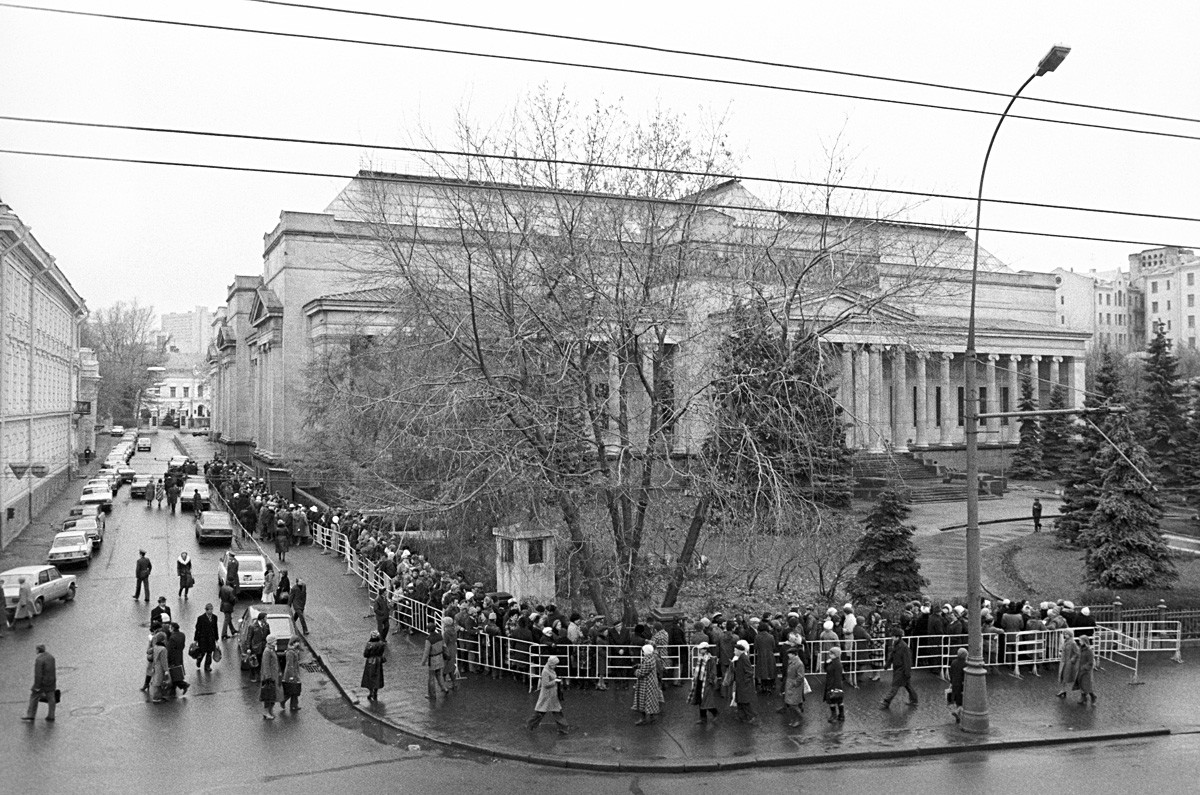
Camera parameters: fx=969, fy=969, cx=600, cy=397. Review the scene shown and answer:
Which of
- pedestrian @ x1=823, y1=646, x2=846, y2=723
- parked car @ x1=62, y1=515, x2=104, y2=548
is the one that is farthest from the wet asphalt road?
parked car @ x1=62, y1=515, x2=104, y2=548

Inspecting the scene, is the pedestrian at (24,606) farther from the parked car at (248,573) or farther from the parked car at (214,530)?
the parked car at (214,530)

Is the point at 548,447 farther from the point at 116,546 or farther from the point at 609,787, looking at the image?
the point at 116,546

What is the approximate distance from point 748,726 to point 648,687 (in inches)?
70.1

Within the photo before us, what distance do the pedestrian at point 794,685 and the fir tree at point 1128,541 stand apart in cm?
1833

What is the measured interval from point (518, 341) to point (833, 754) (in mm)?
9072

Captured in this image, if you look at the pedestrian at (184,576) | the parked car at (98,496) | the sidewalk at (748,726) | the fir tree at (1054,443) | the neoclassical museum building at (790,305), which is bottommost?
the sidewalk at (748,726)

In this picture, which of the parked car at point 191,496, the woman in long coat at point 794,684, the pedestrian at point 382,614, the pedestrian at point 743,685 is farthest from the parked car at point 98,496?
the woman in long coat at point 794,684

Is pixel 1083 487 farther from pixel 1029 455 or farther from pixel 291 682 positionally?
pixel 291 682

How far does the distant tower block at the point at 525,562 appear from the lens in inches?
915

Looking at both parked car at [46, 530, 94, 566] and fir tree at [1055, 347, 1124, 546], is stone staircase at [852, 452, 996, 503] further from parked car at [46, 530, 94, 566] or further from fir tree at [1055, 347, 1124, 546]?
parked car at [46, 530, 94, 566]

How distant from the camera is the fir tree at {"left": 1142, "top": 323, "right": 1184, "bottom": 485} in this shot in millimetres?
48719

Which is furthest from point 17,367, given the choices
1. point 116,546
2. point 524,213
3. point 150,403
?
point 150,403

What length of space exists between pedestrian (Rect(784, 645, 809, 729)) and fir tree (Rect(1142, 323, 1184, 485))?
38.6 metres

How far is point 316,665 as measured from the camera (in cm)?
1981
